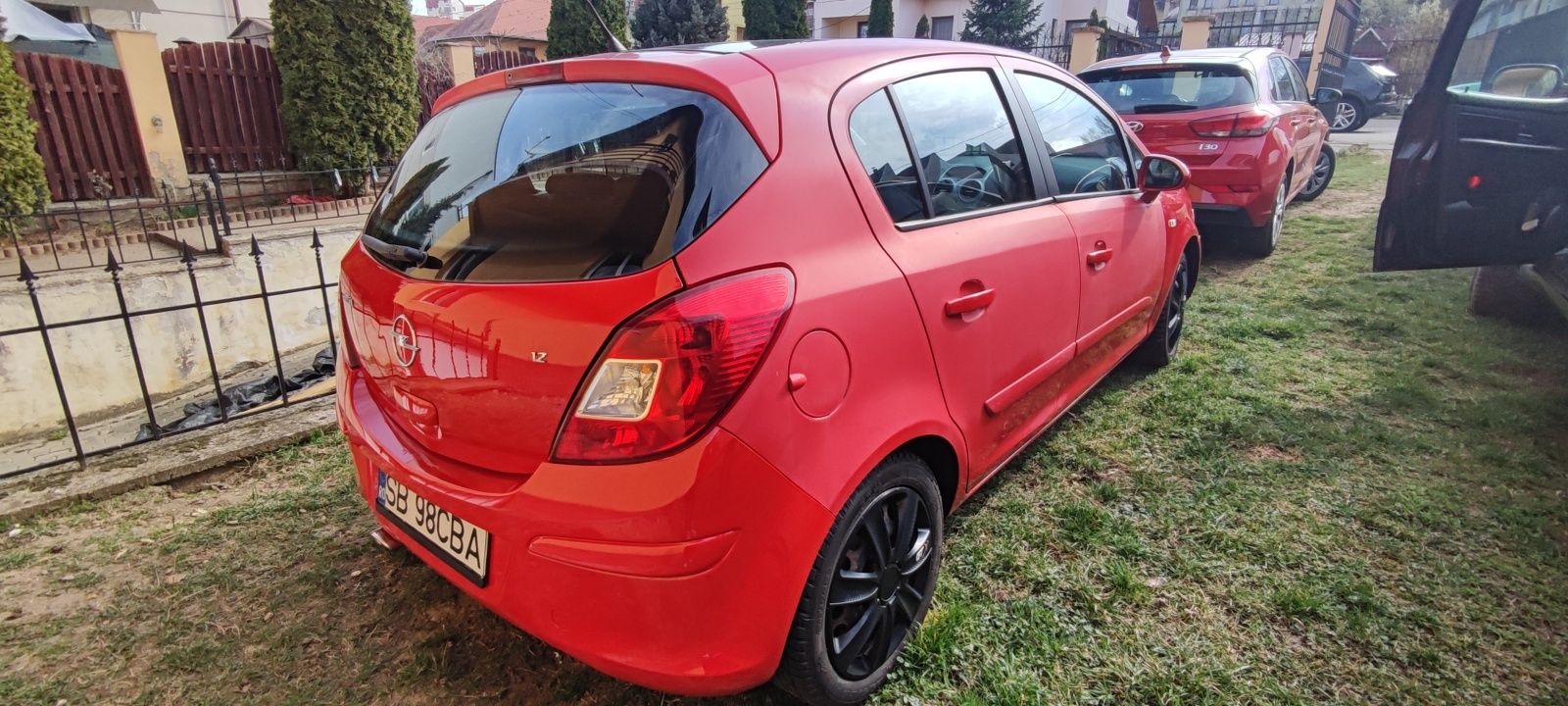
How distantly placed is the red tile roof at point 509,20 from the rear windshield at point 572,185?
34598mm

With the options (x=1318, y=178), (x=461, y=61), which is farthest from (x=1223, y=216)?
(x=461, y=61)

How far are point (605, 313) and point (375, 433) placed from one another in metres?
0.93

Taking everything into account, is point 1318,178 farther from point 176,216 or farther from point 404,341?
point 176,216

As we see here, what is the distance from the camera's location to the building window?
29312mm

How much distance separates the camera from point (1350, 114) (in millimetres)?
16766

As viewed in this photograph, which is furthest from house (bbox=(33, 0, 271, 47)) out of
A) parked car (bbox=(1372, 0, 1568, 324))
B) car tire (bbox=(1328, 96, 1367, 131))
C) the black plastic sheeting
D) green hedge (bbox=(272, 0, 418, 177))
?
car tire (bbox=(1328, 96, 1367, 131))

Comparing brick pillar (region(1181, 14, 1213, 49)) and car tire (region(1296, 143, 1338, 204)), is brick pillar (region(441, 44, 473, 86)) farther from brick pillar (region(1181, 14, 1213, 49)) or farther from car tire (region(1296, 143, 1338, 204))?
brick pillar (region(1181, 14, 1213, 49))

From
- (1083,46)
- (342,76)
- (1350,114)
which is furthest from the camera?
(1083,46)

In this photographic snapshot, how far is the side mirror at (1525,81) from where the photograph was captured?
343 centimetres

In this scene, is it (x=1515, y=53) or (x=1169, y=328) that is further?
(x=1169, y=328)

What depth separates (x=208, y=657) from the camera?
2.14 meters

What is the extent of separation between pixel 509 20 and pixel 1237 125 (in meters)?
37.3

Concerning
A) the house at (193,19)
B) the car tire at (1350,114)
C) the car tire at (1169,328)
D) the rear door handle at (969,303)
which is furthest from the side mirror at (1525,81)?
the house at (193,19)

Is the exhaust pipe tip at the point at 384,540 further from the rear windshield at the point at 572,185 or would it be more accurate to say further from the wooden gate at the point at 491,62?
the wooden gate at the point at 491,62
